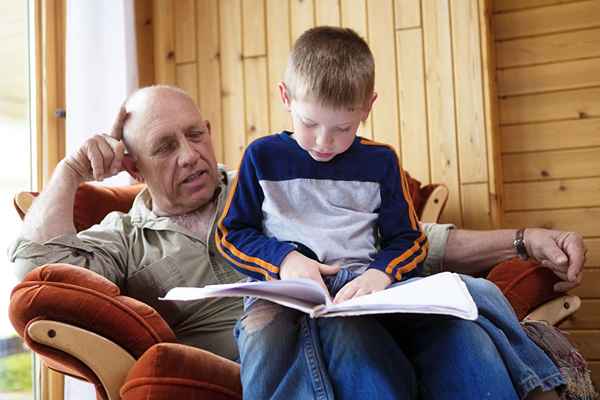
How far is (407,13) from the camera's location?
2.65m

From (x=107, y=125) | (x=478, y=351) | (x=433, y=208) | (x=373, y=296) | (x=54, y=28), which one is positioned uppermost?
(x=54, y=28)

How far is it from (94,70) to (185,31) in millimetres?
561

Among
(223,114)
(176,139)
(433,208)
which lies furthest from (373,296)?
(223,114)

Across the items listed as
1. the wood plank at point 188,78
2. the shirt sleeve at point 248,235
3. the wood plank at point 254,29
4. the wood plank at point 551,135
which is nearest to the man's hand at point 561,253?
the shirt sleeve at point 248,235

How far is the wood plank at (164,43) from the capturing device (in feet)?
9.77

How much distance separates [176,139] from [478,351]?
3.34 ft

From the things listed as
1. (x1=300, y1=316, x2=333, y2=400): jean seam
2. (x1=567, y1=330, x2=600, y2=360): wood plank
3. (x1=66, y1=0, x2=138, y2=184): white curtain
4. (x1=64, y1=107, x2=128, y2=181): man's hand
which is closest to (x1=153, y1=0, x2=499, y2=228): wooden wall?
(x1=66, y1=0, x2=138, y2=184): white curtain

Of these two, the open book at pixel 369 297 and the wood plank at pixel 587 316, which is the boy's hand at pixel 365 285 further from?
the wood plank at pixel 587 316

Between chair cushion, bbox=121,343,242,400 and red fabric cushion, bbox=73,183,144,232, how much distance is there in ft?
2.66

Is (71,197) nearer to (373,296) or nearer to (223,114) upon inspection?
(373,296)

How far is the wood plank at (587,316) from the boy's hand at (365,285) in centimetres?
160

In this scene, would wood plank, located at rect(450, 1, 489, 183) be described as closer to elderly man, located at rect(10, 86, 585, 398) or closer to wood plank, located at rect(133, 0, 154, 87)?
elderly man, located at rect(10, 86, 585, 398)

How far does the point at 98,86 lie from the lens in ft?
8.34

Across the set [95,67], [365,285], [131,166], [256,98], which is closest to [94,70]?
[95,67]
